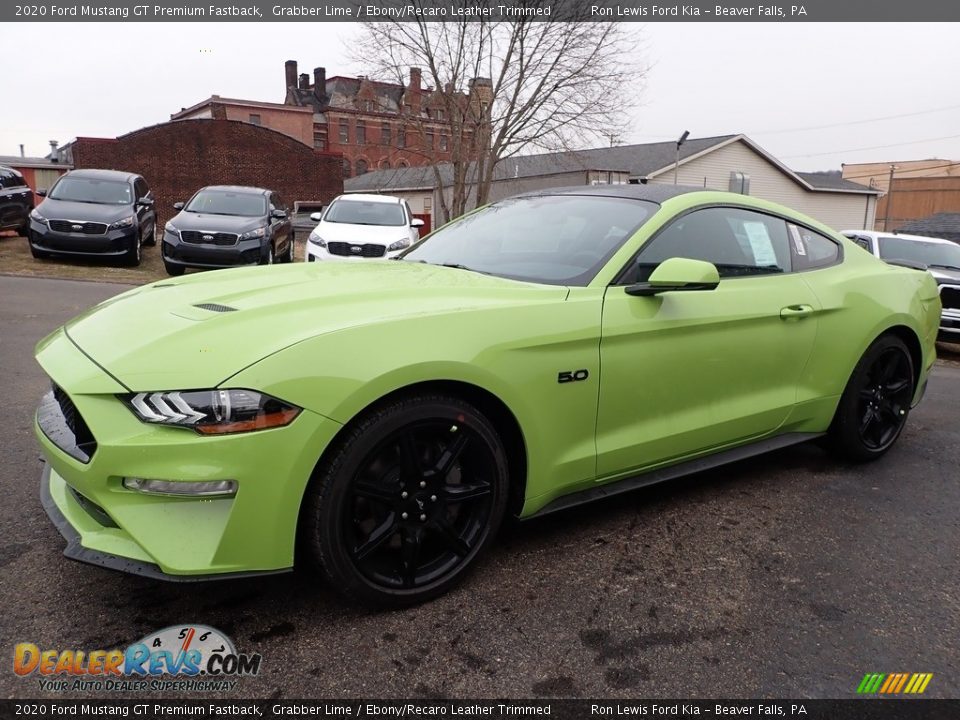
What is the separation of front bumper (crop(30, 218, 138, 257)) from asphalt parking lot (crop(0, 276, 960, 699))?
31.0ft

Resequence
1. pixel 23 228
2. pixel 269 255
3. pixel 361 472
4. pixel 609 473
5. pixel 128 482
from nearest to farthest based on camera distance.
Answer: pixel 128 482 → pixel 361 472 → pixel 609 473 → pixel 269 255 → pixel 23 228

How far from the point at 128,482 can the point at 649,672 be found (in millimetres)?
1648

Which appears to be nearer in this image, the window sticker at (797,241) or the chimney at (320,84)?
the window sticker at (797,241)

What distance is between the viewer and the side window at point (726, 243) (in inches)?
121

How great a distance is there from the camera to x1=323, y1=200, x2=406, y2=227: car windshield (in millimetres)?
12109

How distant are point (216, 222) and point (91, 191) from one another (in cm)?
257

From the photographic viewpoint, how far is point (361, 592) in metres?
2.27

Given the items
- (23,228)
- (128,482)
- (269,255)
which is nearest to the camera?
(128,482)

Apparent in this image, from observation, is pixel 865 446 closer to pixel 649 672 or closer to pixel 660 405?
pixel 660 405

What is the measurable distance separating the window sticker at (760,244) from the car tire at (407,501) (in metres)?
1.84

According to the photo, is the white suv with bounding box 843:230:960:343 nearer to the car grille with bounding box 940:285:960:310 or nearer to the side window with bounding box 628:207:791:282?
the car grille with bounding box 940:285:960:310

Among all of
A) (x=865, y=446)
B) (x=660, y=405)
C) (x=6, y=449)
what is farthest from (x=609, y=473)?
(x=6, y=449)

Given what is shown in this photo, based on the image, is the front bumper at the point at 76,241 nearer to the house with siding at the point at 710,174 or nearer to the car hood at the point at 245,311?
the car hood at the point at 245,311

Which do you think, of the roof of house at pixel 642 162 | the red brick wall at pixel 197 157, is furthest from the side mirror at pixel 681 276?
the red brick wall at pixel 197 157
